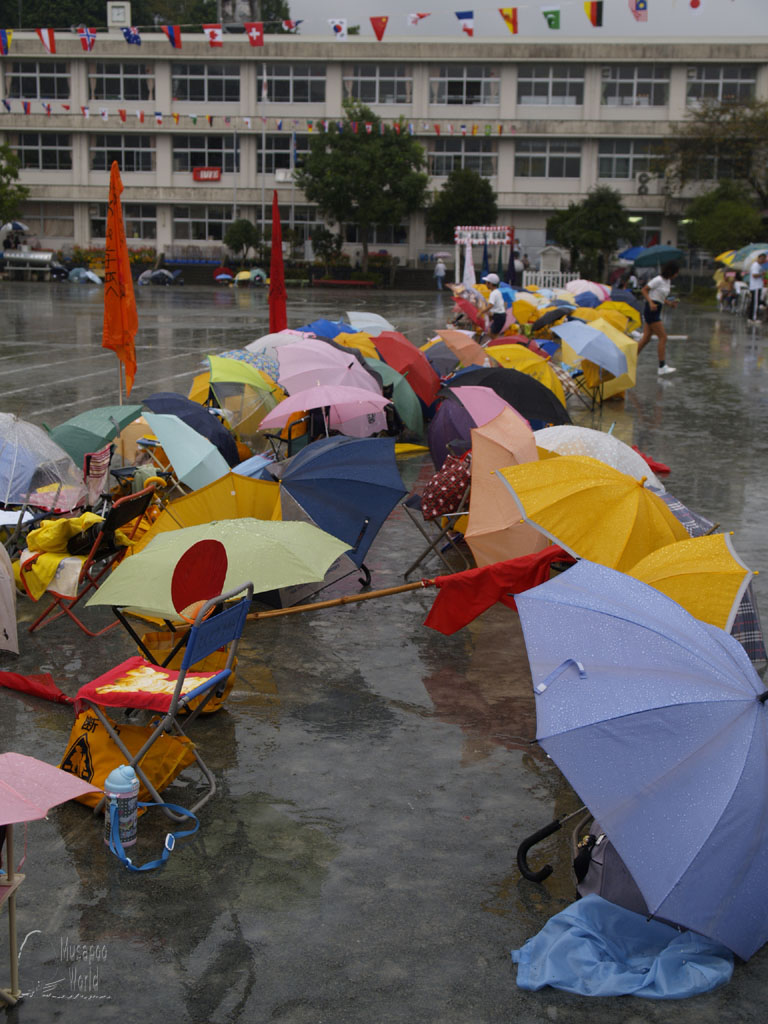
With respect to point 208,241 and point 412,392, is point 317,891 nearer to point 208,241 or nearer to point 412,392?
point 412,392

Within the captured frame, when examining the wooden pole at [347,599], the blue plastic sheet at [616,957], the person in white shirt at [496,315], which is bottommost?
the blue plastic sheet at [616,957]

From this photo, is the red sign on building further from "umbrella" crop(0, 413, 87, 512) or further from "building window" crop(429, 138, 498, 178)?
"umbrella" crop(0, 413, 87, 512)

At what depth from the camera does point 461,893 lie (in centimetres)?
384

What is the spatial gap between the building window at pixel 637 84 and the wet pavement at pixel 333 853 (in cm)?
5103

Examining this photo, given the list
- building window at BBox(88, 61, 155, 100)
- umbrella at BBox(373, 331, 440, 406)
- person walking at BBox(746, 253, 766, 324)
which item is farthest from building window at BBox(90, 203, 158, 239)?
umbrella at BBox(373, 331, 440, 406)

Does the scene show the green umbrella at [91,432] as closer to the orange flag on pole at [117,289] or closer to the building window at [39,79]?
the orange flag on pole at [117,289]

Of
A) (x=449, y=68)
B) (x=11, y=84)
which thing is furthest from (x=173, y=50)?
(x=449, y=68)

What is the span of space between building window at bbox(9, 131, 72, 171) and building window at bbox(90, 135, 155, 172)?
134 centimetres

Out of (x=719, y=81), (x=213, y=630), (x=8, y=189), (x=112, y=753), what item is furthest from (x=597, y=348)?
(x=719, y=81)

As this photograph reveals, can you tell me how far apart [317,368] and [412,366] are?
6.56 feet

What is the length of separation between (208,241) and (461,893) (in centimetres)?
5433

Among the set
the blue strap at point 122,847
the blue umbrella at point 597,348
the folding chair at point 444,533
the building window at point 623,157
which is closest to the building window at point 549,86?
the building window at point 623,157

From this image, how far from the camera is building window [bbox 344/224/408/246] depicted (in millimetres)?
54750

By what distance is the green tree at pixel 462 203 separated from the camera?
49.9m
